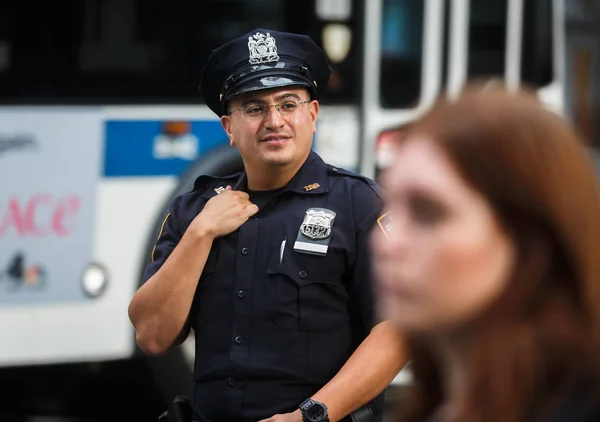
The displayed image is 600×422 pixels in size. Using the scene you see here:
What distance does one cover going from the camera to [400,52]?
6691mm

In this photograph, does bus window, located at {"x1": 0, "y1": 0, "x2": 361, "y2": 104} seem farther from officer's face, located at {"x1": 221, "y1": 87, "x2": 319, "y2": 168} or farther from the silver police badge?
the silver police badge

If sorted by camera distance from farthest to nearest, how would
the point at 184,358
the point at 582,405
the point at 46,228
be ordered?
1. the point at 184,358
2. the point at 46,228
3. the point at 582,405

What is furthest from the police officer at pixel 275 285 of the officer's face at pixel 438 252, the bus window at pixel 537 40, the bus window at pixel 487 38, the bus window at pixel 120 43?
the bus window at pixel 537 40

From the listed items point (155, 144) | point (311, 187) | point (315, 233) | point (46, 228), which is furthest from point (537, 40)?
point (315, 233)

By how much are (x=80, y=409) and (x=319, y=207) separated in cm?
420

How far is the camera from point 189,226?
2645 millimetres

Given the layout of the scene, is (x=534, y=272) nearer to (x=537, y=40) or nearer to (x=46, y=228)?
(x=46, y=228)

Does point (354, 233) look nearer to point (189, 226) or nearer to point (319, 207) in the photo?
point (319, 207)

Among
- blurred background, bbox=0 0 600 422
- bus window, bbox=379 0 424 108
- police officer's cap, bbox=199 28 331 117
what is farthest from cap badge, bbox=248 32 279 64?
bus window, bbox=379 0 424 108

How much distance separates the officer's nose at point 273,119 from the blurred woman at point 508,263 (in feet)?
5.00

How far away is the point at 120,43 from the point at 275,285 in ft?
11.9

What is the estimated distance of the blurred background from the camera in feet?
18.4

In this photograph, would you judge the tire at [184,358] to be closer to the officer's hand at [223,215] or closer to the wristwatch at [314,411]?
the officer's hand at [223,215]

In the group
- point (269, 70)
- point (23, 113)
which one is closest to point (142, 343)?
point (269, 70)
